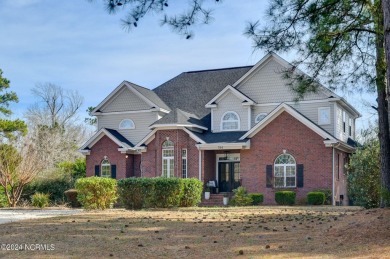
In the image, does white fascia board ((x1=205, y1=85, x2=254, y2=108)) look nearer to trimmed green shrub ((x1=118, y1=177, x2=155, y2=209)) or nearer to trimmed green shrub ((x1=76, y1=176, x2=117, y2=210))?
trimmed green shrub ((x1=118, y1=177, x2=155, y2=209))

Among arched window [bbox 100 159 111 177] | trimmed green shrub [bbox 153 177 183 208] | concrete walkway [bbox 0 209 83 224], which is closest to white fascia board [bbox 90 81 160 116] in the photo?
arched window [bbox 100 159 111 177]

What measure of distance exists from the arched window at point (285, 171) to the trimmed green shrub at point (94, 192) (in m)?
11.1

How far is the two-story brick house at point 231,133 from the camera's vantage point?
26234 millimetres

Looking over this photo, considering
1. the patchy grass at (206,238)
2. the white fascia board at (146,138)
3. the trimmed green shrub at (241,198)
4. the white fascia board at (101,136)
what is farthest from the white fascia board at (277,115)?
the patchy grass at (206,238)

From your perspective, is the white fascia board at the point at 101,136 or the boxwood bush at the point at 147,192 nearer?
the boxwood bush at the point at 147,192

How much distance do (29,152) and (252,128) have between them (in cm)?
1265

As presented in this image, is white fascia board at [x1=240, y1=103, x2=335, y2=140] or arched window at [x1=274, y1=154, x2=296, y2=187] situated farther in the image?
arched window at [x1=274, y1=154, x2=296, y2=187]

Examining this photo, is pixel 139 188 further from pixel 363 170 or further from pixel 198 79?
pixel 198 79

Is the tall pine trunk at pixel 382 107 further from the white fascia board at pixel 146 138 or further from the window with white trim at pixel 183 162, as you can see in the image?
the white fascia board at pixel 146 138

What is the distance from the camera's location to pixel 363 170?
55.7ft

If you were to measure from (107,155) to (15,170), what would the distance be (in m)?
6.43

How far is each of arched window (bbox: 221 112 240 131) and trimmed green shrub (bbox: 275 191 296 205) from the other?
5.65m

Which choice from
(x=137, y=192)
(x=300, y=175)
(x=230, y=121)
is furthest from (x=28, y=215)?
(x=230, y=121)

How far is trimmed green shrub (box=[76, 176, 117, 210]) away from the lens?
1819 cm
